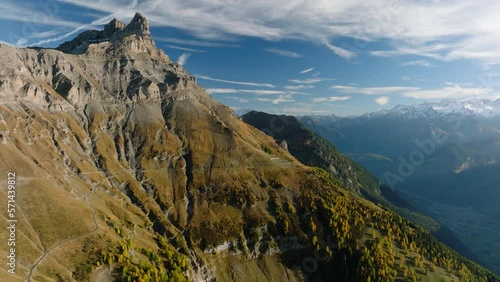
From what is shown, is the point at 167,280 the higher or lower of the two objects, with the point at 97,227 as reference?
lower

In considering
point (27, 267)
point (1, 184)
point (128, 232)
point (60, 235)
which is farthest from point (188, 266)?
point (1, 184)

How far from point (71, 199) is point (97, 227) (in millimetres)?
29450

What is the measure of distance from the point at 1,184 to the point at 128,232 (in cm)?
6758

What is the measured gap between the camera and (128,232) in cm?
19638

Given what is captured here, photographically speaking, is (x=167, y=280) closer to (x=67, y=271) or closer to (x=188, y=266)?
(x=188, y=266)

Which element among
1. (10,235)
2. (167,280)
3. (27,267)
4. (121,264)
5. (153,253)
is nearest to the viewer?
(27,267)

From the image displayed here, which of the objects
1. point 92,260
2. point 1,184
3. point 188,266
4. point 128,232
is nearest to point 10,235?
point 92,260

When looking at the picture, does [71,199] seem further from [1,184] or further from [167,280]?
[167,280]

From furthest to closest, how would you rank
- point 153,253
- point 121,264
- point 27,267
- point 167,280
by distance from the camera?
point 153,253 → point 167,280 → point 121,264 → point 27,267

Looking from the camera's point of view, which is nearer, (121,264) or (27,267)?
(27,267)

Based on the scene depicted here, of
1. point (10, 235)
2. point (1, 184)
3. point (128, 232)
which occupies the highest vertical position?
point (1, 184)

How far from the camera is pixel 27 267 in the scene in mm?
129625

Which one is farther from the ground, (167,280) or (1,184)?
(1,184)

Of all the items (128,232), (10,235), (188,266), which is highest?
(10,235)
